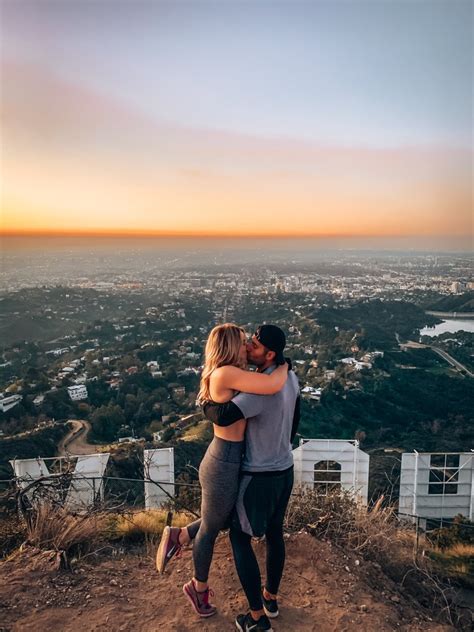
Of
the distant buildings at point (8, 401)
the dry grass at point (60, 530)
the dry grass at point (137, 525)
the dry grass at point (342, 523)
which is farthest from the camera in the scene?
the distant buildings at point (8, 401)

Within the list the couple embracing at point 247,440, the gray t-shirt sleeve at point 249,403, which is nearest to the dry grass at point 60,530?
the couple embracing at point 247,440

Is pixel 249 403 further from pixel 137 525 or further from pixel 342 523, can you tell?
pixel 137 525

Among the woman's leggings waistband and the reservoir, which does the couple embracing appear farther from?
the reservoir

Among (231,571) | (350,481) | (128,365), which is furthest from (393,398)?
(231,571)

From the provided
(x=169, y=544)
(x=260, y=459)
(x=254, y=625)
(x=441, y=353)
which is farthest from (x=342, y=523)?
(x=441, y=353)

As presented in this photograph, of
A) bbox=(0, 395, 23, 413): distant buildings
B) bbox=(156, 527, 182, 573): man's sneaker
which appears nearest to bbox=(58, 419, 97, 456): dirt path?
bbox=(0, 395, 23, 413): distant buildings

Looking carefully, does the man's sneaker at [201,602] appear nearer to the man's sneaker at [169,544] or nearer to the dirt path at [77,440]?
the man's sneaker at [169,544]
